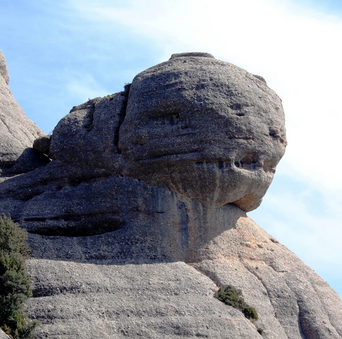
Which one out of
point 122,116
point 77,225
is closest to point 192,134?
point 122,116

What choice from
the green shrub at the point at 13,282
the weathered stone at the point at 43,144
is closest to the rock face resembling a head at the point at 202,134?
the weathered stone at the point at 43,144

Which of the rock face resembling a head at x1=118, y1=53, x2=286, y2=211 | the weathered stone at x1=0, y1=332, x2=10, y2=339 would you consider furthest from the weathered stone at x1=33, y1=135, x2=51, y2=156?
the weathered stone at x1=0, y1=332, x2=10, y2=339

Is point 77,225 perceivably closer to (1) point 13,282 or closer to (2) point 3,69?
(1) point 13,282

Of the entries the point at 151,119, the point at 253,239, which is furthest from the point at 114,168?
the point at 253,239

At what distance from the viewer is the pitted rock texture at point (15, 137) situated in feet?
111

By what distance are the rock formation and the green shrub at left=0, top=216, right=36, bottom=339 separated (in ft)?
1.93

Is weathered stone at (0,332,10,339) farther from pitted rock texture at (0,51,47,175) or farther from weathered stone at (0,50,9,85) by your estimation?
weathered stone at (0,50,9,85)

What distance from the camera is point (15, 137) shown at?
35312mm

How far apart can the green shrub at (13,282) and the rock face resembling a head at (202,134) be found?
5442mm

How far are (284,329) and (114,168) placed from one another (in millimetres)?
9258

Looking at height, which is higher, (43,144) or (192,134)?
(43,144)

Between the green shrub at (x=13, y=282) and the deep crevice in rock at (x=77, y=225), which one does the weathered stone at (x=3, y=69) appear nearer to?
the deep crevice in rock at (x=77, y=225)

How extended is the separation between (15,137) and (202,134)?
403 inches

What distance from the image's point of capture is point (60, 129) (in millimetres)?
32719
